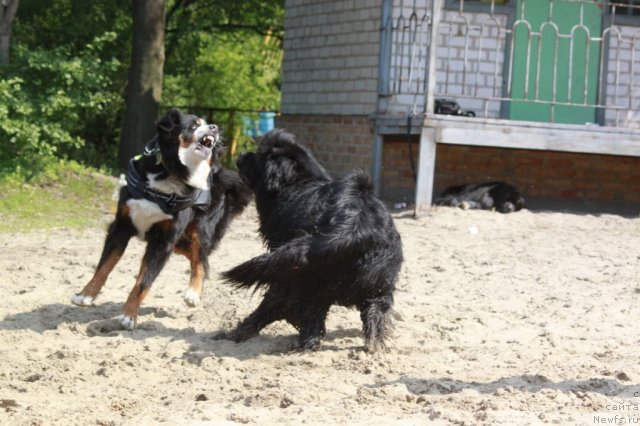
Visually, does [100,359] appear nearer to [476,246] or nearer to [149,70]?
[476,246]

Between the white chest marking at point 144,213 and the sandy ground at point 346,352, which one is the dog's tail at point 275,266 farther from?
the white chest marking at point 144,213

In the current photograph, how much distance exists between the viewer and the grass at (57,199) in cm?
1156

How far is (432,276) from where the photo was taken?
349 inches

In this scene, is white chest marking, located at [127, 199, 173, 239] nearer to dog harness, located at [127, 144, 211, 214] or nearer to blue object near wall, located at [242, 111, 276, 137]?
dog harness, located at [127, 144, 211, 214]

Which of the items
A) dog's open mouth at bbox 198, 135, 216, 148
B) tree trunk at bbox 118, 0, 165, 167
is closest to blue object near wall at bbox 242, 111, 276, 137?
tree trunk at bbox 118, 0, 165, 167

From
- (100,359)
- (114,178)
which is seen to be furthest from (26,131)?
(100,359)

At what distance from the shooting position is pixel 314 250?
604 cm

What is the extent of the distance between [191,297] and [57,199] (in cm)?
586

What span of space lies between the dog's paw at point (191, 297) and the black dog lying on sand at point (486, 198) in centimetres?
576

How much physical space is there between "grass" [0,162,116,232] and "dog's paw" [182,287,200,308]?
13.7 ft

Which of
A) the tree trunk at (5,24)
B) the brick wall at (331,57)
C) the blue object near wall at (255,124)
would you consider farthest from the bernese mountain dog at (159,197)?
the blue object near wall at (255,124)

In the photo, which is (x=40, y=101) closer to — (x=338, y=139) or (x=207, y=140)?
(x=338, y=139)

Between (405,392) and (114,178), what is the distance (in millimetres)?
9754

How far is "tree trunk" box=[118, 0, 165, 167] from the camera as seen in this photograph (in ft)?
53.0
